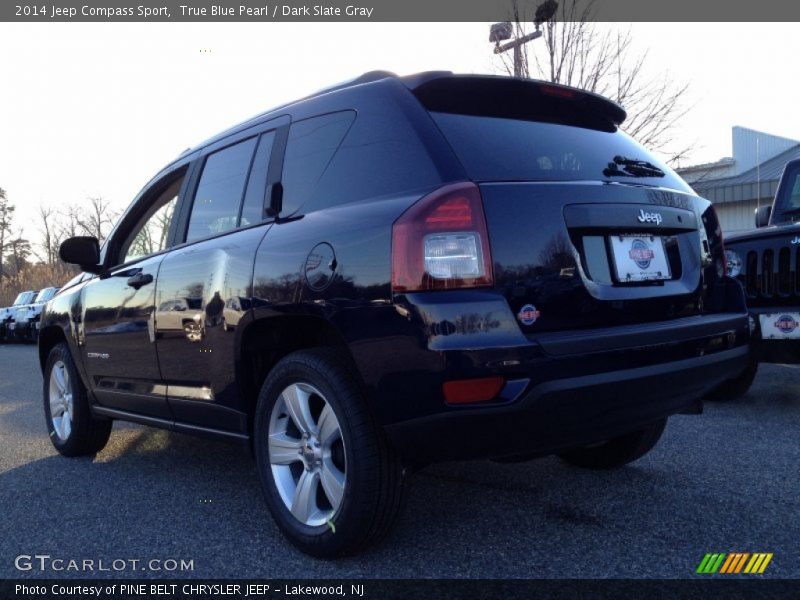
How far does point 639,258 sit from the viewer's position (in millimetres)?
2820

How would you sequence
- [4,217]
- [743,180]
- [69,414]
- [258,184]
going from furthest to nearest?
1. [4,217]
2. [743,180]
3. [69,414]
4. [258,184]

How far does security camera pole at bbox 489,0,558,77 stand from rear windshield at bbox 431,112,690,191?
11.6 meters

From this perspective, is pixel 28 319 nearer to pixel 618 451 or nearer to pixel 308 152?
pixel 308 152

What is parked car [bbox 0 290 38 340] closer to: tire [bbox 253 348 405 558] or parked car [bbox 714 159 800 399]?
parked car [bbox 714 159 800 399]

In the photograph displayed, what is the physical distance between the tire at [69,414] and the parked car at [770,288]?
14.5 feet

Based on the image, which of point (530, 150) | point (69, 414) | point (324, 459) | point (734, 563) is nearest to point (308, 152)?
point (530, 150)

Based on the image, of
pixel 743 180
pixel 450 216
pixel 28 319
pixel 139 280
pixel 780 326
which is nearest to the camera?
pixel 450 216

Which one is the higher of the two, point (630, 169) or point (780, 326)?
point (630, 169)

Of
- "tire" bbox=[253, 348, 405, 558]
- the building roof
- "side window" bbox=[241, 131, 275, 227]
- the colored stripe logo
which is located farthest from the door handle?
the building roof

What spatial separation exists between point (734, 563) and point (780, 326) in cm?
296

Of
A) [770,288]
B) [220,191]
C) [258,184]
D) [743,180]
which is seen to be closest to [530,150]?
[258,184]

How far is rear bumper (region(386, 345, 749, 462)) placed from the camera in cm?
238

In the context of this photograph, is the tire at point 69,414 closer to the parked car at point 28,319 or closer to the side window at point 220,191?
the side window at point 220,191

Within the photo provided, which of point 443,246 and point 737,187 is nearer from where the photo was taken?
point 443,246
